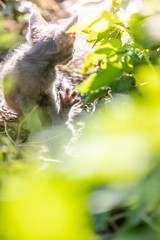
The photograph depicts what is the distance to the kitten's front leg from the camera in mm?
2662

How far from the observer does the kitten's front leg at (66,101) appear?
266 centimetres

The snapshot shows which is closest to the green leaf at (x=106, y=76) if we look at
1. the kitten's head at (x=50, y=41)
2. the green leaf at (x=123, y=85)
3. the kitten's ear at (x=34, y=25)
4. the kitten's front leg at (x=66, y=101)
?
the green leaf at (x=123, y=85)

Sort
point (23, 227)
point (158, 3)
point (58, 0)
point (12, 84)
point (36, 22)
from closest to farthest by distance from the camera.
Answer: point (23, 227) < point (158, 3) < point (12, 84) < point (36, 22) < point (58, 0)

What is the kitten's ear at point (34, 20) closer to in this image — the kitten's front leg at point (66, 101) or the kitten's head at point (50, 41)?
the kitten's head at point (50, 41)

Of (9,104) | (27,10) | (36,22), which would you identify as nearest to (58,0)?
(27,10)

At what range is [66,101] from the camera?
270cm

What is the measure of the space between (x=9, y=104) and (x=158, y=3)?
229 cm

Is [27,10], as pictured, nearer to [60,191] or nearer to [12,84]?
[12,84]

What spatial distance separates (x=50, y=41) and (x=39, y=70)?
0.94ft

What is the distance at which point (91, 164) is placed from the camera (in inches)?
9.5

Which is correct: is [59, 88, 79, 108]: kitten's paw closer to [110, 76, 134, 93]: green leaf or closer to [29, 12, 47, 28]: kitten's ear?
[29, 12, 47, 28]: kitten's ear

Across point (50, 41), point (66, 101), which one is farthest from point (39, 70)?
point (66, 101)

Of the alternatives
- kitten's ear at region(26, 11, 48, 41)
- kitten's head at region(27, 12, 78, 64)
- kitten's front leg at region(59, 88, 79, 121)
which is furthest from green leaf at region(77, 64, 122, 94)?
kitten's ear at region(26, 11, 48, 41)

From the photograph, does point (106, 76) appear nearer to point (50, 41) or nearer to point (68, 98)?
point (68, 98)
